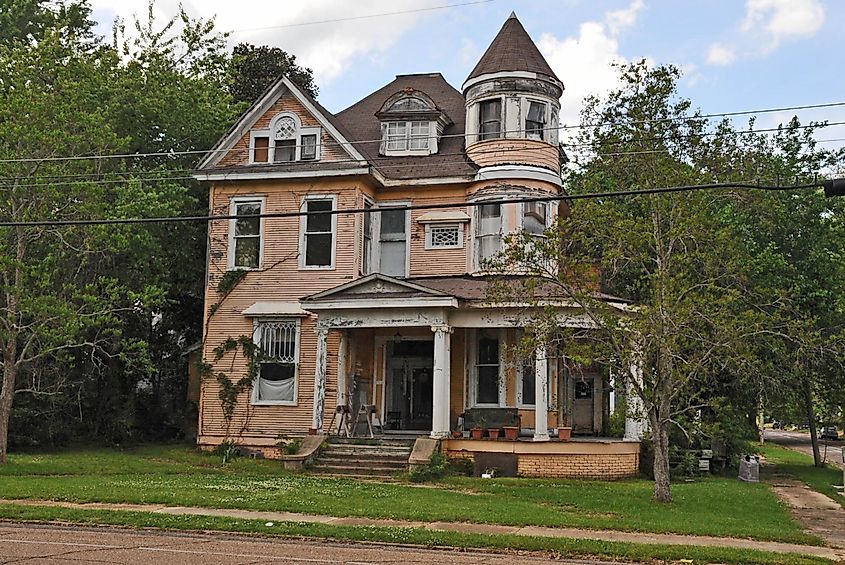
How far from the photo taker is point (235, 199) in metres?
26.4

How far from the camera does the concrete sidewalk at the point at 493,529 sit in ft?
42.8

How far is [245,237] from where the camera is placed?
26.4 meters

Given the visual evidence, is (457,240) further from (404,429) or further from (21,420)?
(21,420)

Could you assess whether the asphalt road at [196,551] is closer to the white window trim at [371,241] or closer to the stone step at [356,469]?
the stone step at [356,469]

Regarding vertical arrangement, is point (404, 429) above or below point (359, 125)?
below

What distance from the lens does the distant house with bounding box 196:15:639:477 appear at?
25031mm

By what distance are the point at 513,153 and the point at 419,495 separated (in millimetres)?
11146

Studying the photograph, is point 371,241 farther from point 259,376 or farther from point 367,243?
point 259,376

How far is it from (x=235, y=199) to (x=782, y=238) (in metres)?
17.2

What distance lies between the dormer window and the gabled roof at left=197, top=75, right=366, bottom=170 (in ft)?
1.21

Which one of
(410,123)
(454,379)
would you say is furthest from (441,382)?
(410,123)

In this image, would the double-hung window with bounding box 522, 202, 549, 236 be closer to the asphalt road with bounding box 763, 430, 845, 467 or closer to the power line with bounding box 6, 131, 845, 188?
the power line with bounding box 6, 131, 845, 188

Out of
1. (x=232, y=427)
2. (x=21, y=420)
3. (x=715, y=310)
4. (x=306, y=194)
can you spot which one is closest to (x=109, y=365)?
(x=21, y=420)

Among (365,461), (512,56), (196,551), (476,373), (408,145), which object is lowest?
(196,551)
